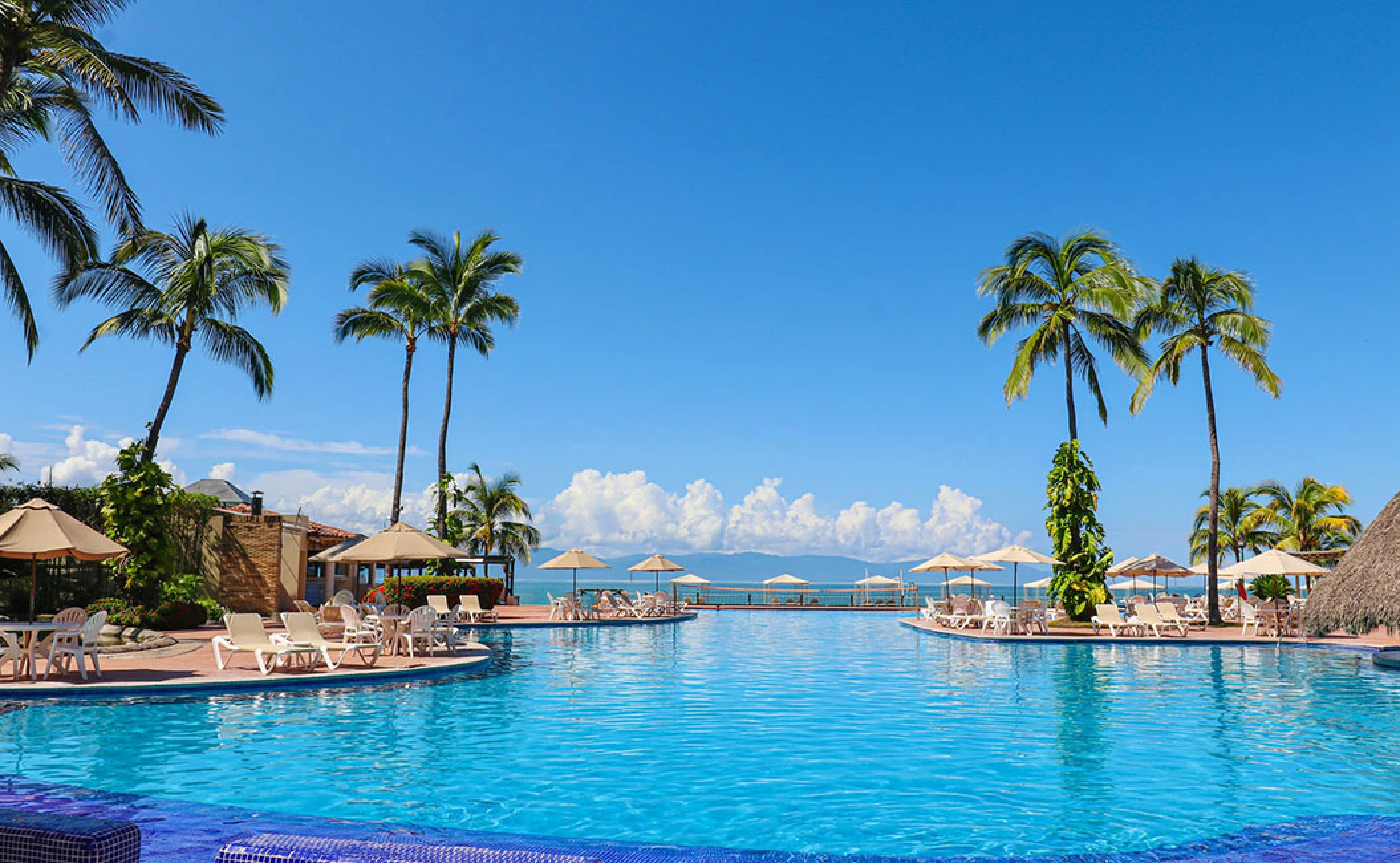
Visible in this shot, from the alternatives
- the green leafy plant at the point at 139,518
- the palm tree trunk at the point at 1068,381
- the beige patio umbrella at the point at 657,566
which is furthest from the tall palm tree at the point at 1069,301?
the green leafy plant at the point at 139,518

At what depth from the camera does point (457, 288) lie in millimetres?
30656

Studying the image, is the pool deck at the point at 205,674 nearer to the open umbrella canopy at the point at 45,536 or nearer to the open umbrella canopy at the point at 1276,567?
the open umbrella canopy at the point at 45,536

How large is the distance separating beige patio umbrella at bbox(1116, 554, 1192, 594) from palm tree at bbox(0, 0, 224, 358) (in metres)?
29.2

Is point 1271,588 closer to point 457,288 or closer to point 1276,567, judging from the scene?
point 1276,567

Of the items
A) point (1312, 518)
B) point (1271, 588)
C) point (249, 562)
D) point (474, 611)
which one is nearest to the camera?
point (474, 611)

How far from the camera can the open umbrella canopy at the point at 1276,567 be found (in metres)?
24.7

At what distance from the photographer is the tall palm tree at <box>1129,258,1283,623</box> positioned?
25344 millimetres

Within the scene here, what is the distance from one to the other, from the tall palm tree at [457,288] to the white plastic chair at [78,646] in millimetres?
17944

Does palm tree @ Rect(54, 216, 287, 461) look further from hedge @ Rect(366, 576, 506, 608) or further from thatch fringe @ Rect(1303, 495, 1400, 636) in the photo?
thatch fringe @ Rect(1303, 495, 1400, 636)

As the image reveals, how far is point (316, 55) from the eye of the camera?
56.3 feet

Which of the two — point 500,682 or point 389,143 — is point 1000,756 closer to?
point 500,682

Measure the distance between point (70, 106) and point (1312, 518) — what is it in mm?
48044

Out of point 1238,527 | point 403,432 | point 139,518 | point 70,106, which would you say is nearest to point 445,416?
point 403,432

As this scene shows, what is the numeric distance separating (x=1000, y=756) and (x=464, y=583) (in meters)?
20.7
